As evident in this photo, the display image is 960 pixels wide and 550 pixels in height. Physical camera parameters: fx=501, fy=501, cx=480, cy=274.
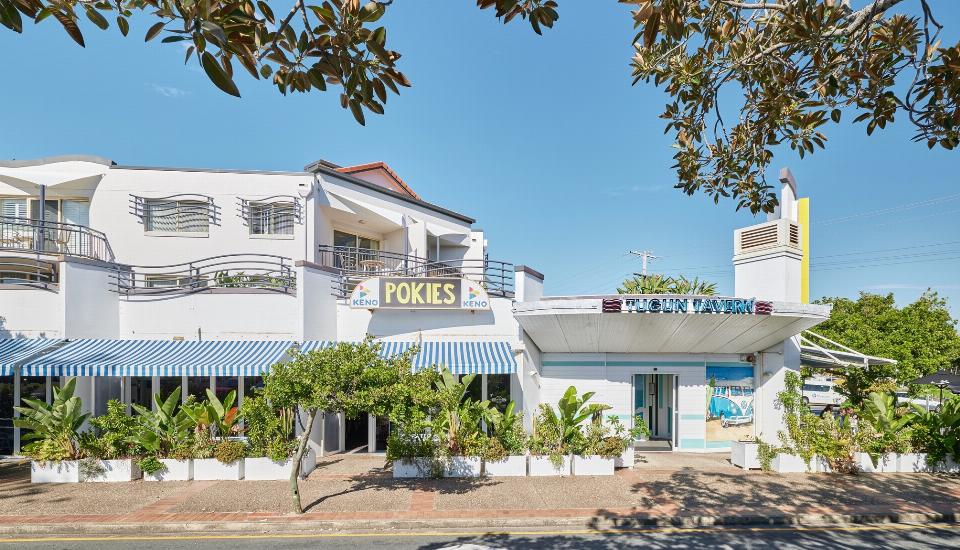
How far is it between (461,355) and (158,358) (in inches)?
326

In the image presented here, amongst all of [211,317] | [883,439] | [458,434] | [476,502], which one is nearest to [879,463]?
[883,439]

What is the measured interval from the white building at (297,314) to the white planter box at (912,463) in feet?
10.6

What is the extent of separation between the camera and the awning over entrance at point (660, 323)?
1351 cm

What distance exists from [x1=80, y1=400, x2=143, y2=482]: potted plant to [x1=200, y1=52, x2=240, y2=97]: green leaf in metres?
12.9

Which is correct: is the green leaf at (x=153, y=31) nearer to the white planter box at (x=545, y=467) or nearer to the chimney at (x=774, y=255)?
the white planter box at (x=545, y=467)

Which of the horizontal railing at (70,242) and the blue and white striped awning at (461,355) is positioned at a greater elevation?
the horizontal railing at (70,242)

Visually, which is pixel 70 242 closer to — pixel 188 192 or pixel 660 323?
pixel 188 192

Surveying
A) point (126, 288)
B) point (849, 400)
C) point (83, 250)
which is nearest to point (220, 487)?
point (126, 288)

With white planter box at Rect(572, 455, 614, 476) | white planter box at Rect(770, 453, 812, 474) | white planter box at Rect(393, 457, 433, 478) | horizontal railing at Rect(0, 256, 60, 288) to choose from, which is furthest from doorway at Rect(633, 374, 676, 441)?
horizontal railing at Rect(0, 256, 60, 288)

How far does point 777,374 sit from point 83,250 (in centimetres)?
2439

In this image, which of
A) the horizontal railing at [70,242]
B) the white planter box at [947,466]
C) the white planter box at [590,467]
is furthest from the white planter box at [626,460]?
the horizontal railing at [70,242]

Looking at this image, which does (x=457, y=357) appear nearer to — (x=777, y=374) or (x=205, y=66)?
(x=777, y=374)

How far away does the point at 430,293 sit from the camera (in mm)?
15789

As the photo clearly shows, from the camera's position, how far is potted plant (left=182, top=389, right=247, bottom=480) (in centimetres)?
1251
